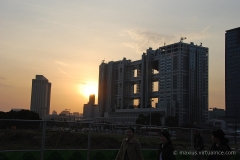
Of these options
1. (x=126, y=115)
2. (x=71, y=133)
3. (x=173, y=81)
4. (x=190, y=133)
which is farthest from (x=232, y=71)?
(x=71, y=133)

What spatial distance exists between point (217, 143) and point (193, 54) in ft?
450

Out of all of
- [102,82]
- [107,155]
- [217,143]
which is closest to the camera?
[217,143]

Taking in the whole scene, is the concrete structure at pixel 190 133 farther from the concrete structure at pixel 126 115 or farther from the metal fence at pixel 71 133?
the concrete structure at pixel 126 115

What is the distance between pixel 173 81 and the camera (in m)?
137

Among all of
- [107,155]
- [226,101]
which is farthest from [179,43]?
[107,155]

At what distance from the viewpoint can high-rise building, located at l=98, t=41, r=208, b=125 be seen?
438 ft

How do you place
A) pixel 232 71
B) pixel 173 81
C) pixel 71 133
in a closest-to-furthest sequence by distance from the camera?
1. pixel 71 133
2. pixel 173 81
3. pixel 232 71

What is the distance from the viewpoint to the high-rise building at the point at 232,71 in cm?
14412

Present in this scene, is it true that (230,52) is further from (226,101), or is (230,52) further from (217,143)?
(217,143)

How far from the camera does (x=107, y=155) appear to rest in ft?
41.2

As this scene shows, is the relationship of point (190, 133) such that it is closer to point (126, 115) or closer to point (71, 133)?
point (71, 133)

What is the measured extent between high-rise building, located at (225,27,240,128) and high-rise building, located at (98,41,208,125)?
14125mm

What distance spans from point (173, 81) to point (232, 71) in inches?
1359

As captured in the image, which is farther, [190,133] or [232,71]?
[232,71]
